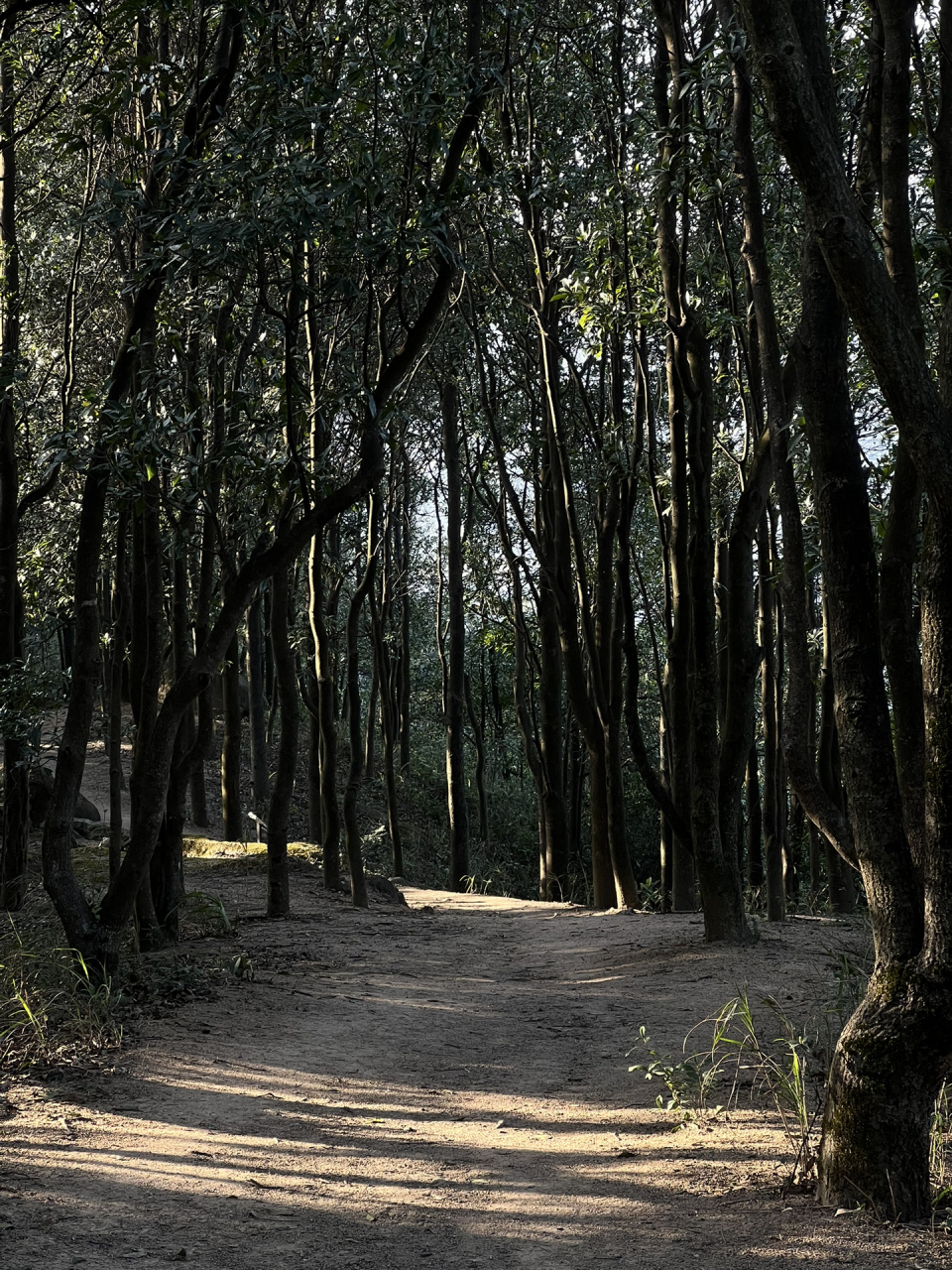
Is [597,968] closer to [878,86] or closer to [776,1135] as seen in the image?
[776,1135]

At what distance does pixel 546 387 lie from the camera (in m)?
12.5

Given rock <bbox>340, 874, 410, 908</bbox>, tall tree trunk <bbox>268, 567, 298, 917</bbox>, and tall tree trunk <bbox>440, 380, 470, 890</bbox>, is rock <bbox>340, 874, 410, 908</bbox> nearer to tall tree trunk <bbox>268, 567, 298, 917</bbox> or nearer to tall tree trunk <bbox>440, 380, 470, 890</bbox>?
tall tree trunk <bbox>440, 380, 470, 890</bbox>

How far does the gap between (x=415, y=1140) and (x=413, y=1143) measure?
0.16ft

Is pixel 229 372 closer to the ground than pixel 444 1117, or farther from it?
farther from it

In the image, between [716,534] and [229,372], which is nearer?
[229,372]

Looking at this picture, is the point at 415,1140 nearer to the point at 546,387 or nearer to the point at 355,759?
the point at 355,759

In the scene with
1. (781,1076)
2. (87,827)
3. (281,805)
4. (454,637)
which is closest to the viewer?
(781,1076)

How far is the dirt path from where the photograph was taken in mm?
3523

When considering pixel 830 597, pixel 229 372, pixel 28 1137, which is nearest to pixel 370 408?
pixel 830 597

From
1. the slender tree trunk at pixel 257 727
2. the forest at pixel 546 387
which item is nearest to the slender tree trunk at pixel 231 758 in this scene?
the forest at pixel 546 387

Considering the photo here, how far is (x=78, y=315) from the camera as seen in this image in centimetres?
1373

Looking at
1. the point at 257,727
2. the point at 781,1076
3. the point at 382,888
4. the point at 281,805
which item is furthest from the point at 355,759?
the point at 781,1076

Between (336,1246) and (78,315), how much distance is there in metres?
12.6

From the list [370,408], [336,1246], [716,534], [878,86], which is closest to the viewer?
[336,1246]
